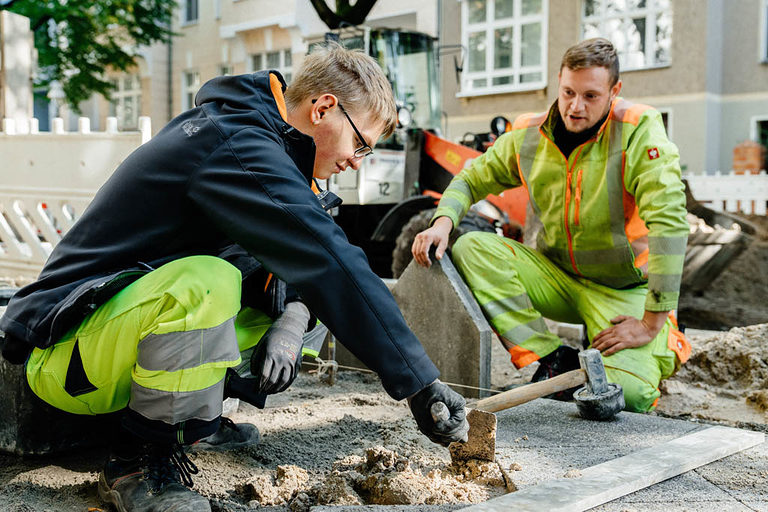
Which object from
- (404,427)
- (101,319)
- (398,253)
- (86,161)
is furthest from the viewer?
(398,253)

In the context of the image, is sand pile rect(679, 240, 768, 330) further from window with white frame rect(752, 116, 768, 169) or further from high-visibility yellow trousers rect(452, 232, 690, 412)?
window with white frame rect(752, 116, 768, 169)

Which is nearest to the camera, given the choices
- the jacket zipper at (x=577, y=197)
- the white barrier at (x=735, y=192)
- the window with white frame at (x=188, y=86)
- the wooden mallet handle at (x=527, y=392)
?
the wooden mallet handle at (x=527, y=392)

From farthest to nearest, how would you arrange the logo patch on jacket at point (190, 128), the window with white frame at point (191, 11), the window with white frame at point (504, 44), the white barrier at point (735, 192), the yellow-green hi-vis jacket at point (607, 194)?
the window with white frame at point (191, 11) → the window with white frame at point (504, 44) → the white barrier at point (735, 192) → the yellow-green hi-vis jacket at point (607, 194) → the logo patch on jacket at point (190, 128)

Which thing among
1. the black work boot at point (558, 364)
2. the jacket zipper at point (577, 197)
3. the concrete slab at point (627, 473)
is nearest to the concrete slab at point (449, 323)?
the black work boot at point (558, 364)

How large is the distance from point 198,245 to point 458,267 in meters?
1.72

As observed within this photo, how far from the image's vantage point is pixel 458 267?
3566 millimetres

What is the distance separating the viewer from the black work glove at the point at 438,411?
1815 millimetres

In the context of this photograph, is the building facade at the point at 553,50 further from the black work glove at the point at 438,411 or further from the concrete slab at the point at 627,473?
the black work glove at the point at 438,411

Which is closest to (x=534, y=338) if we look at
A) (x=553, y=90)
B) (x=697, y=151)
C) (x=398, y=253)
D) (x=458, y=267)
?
(x=458, y=267)

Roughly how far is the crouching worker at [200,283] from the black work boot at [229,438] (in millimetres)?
446

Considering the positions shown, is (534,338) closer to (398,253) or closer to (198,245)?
(198,245)

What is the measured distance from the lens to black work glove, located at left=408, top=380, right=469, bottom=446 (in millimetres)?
1815

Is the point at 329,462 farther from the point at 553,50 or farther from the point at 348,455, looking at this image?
the point at 553,50

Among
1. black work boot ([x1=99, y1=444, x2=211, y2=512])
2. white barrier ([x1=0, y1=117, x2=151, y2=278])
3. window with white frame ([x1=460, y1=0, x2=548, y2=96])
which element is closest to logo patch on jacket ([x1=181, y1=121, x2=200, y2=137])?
black work boot ([x1=99, y1=444, x2=211, y2=512])
